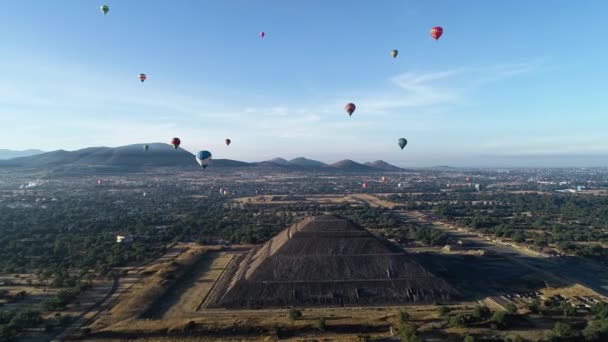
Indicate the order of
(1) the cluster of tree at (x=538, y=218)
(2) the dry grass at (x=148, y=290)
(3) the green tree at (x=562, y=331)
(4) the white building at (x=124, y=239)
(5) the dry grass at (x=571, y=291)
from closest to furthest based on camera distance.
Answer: (3) the green tree at (x=562, y=331)
(2) the dry grass at (x=148, y=290)
(5) the dry grass at (x=571, y=291)
(4) the white building at (x=124, y=239)
(1) the cluster of tree at (x=538, y=218)

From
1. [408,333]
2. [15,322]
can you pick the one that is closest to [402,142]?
[408,333]

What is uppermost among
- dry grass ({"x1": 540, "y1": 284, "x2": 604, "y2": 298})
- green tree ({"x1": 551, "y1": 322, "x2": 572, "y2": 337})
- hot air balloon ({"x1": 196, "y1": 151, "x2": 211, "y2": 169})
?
hot air balloon ({"x1": 196, "y1": 151, "x2": 211, "y2": 169})

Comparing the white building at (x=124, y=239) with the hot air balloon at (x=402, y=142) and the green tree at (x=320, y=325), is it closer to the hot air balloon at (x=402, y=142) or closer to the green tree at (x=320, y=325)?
the green tree at (x=320, y=325)

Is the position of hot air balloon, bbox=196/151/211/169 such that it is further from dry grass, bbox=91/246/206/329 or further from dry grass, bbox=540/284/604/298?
dry grass, bbox=540/284/604/298

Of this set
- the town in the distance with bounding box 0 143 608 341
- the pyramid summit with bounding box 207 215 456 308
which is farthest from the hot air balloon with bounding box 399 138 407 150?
the pyramid summit with bounding box 207 215 456 308

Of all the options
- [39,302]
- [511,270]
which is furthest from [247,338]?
[511,270]

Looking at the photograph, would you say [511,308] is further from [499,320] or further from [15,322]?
[15,322]

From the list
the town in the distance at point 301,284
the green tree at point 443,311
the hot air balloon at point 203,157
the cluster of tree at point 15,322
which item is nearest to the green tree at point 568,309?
the town in the distance at point 301,284

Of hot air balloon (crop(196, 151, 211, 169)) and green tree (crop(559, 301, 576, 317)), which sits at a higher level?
hot air balloon (crop(196, 151, 211, 169))
